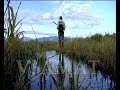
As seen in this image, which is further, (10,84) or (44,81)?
(44,81)

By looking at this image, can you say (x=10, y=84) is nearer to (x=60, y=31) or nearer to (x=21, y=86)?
(x=21, y=86)

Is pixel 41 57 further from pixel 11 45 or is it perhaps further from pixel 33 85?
pixel 11 45

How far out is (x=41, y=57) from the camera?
3461 millimetres

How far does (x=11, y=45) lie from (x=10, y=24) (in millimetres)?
217

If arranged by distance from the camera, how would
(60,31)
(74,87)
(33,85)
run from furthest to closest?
(60,31)
(33,85)
(74,87)

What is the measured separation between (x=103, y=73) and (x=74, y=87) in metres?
2.50

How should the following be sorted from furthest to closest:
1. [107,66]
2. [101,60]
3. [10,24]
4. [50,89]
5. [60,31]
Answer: [60,31], [101,60], [107,66], [50,89], [10,24]

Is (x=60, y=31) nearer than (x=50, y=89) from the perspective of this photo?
No

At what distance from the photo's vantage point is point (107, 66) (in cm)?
409
